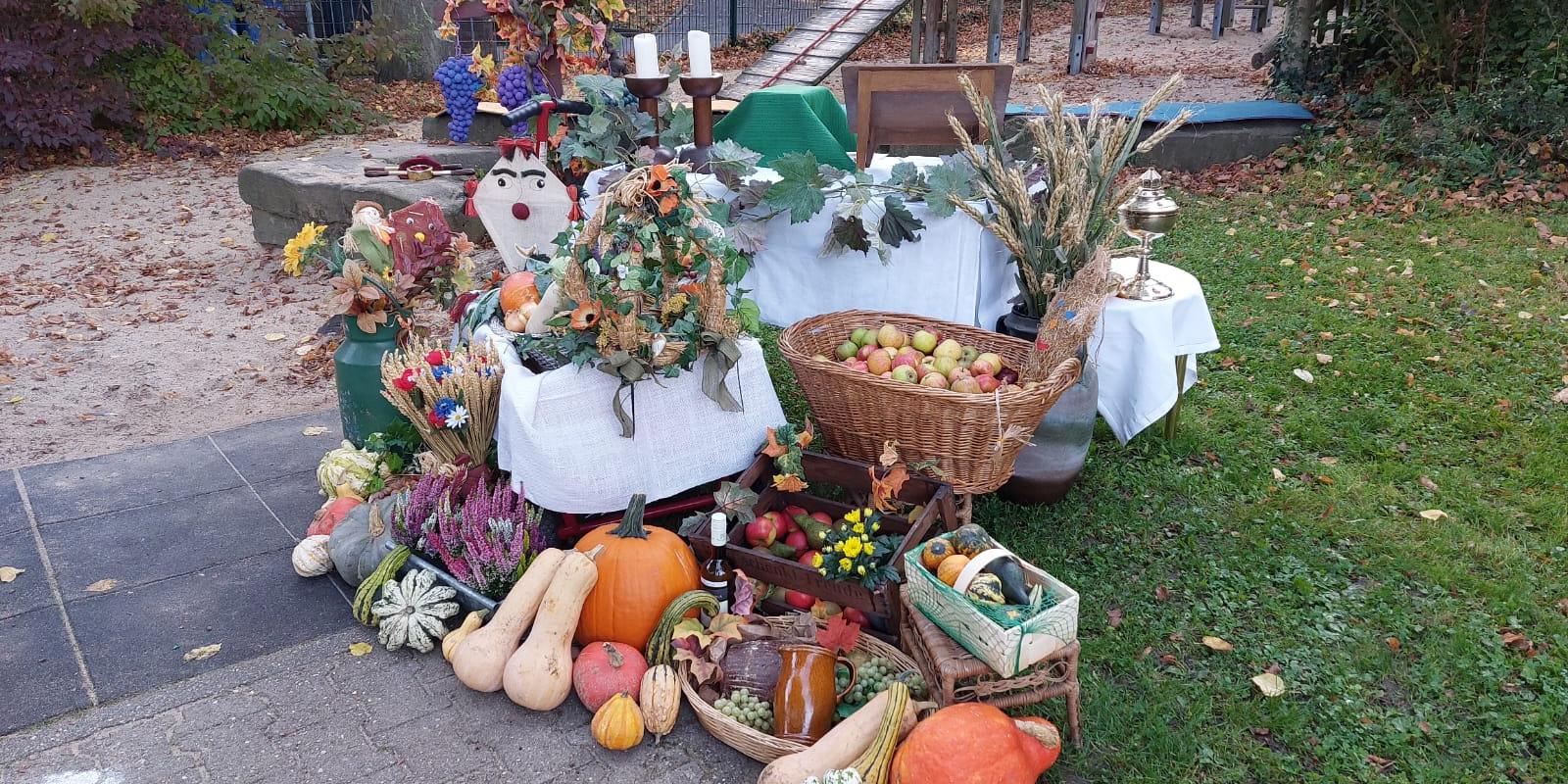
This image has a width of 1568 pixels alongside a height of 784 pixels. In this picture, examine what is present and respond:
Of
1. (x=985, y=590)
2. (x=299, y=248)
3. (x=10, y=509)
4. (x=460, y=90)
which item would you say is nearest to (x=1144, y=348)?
(x=985, y=590)

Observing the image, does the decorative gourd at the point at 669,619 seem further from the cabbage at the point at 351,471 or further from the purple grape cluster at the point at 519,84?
the purple grape cluster at the point at 519,84

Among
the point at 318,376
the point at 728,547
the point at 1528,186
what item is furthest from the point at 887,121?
the point at 1528,186

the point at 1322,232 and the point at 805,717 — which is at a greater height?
the point at 1322,232

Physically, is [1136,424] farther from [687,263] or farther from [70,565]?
[70,565]

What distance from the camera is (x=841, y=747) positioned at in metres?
2.49

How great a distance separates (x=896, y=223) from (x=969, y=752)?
6.62 ft

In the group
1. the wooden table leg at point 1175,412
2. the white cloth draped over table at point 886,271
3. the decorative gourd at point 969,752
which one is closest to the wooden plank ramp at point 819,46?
the white cloth draped over table at point 886,271

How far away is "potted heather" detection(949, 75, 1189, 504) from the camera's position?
11.1 feet

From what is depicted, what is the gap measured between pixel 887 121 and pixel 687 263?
138cm

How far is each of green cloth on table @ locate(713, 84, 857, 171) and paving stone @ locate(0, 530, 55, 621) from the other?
114 inches

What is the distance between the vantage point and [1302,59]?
930cm

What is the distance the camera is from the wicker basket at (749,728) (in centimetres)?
257

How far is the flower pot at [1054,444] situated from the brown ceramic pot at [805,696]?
126cm

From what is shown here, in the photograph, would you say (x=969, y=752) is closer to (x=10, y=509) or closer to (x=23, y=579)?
(x=23, y=579)
